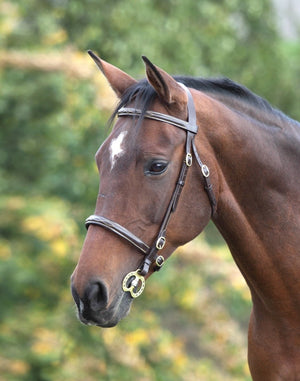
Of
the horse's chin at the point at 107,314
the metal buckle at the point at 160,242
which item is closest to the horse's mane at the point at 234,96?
the metal buckle at the point at 160,242

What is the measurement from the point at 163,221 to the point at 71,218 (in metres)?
4.67

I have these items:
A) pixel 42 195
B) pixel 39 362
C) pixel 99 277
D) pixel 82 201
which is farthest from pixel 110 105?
pixel 99 277

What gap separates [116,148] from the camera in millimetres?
2516

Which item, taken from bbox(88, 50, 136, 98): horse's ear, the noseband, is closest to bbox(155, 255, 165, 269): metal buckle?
the noseband

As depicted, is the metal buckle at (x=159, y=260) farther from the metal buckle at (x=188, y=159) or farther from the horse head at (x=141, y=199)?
the metal buckle at (x=188, y=159)

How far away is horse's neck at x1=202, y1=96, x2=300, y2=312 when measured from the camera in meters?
2.72

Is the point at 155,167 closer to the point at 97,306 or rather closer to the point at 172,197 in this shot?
the point at 172,197

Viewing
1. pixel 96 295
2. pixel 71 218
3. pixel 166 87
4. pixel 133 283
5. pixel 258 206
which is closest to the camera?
pixel 96 295

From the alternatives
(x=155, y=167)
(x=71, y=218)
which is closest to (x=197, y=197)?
(x=155, y=167)

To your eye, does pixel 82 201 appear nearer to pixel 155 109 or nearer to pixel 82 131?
pixel 82 131

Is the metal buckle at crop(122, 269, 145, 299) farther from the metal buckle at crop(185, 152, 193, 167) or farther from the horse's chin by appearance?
the metal buckle at crop(185, 152, 193, 167)

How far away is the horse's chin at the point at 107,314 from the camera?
92.7 inches

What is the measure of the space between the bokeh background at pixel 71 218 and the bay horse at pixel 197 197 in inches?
143

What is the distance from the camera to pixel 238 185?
2742 millimetres
